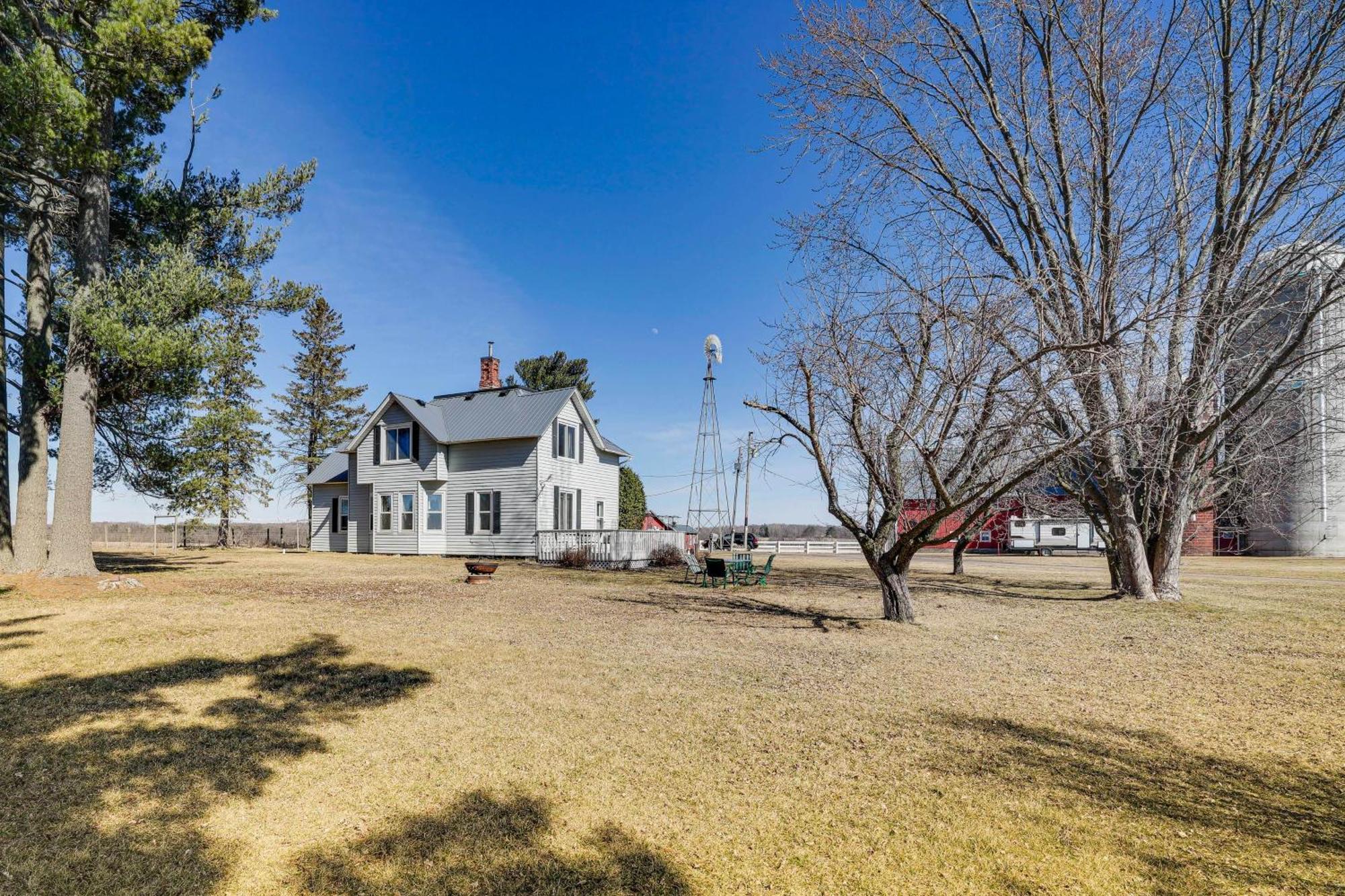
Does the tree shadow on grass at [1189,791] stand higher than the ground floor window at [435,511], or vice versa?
the ground floor window at [435,511]

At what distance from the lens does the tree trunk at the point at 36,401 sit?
12656 mm

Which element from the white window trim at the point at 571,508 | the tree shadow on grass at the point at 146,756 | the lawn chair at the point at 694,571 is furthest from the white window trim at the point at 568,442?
the tree shadow on grass at the point at 146,756

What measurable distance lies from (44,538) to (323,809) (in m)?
13.7

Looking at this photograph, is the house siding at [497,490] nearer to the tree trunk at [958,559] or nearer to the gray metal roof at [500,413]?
the gray metal roof at [500,413]

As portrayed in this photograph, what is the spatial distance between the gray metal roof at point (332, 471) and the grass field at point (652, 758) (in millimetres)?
20333

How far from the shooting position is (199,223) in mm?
14312

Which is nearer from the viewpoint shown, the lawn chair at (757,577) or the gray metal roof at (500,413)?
the lawn chair at (757,577)

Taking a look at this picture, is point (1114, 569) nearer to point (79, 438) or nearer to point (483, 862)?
point (483, 862)

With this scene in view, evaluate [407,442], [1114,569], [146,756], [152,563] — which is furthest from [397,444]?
[1114,569]

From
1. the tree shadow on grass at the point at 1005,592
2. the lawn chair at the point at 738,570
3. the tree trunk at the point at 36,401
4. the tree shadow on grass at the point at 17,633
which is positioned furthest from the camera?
the lawn chair at the point at 738,570

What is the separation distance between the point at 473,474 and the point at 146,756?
72.1ft

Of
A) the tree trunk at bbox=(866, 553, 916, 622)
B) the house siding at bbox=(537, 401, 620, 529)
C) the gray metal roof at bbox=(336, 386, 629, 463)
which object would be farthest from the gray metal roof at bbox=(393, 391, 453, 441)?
the tree trunk at bbox=(866, 553, 916, 622)

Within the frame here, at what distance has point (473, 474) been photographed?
26.1 meters

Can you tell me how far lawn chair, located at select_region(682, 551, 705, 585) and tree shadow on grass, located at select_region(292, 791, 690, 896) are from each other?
539 inches
